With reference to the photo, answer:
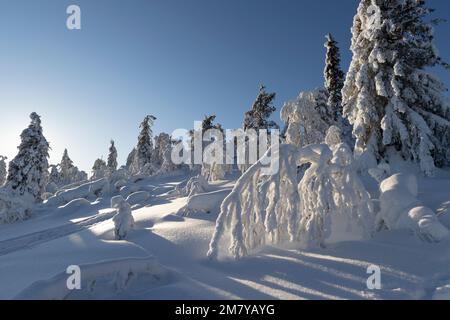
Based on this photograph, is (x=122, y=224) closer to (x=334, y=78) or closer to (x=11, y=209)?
(x=11, y=209)

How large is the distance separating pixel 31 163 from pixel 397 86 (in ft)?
94.2

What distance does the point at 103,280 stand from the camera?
5.08 m

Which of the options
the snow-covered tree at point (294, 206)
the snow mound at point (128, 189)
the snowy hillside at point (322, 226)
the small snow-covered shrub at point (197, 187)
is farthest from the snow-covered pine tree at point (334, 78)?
the snow mound at point (128, 189)

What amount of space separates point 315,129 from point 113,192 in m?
22.1

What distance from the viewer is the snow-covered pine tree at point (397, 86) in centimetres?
1342

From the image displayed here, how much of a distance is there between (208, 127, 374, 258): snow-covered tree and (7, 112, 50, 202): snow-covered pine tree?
A: 24.6 m

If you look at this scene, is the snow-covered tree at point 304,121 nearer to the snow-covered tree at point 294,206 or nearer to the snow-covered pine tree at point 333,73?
the snow-covered pine tree at point 333,73

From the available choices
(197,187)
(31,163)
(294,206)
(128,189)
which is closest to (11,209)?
(31,163)

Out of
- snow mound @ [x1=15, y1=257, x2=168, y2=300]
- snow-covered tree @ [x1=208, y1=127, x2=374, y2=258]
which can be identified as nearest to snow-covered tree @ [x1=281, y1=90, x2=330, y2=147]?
snow-covered tree @ [x1=208, y1=127, x2=374, y2=258]

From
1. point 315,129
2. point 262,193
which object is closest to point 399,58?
point 315,129

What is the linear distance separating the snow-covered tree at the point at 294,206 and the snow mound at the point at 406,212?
1.73ft

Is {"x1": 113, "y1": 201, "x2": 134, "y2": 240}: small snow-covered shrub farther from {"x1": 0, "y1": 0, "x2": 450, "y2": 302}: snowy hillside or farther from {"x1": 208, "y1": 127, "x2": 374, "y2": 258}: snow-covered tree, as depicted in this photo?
{"x1": 208, "y1": 127, "x2": 374, "y2": 258}: snow-covered tree
